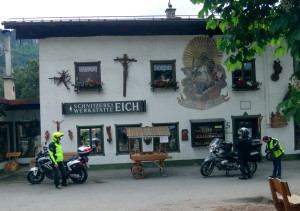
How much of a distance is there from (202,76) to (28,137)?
9.53 metres

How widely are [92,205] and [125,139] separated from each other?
22.4 ft

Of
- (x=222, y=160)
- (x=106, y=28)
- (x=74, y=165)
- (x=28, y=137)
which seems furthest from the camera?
(x=28, y=137)

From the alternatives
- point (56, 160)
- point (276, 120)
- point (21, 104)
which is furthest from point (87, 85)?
point (276, 120)

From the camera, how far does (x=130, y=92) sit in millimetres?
→ 15461

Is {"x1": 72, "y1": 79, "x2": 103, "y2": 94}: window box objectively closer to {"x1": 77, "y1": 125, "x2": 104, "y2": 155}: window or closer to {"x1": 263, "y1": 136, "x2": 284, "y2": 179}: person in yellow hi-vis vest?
{"x1": 77, "y1": 125, "x2": 104, "y2": 155}: window

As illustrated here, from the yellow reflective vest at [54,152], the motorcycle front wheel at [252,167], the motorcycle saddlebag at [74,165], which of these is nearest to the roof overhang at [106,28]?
the yellow reflective vest at [54,152]

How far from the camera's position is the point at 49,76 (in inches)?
600

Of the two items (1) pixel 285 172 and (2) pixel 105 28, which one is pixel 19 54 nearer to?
(2) pixel 105 28

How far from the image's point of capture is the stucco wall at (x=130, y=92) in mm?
15219

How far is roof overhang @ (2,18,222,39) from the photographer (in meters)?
14.8

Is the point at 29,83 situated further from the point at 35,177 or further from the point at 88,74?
the point at 35,177

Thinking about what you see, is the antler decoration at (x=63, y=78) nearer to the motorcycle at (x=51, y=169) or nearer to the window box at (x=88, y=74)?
the window box at (x=88, y=74)

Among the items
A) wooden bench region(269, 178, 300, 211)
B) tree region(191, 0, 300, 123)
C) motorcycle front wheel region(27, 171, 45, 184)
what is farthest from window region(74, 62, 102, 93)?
wooden bench region(269, 178, 300, 211)

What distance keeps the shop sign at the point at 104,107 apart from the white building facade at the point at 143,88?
1.8 inches
